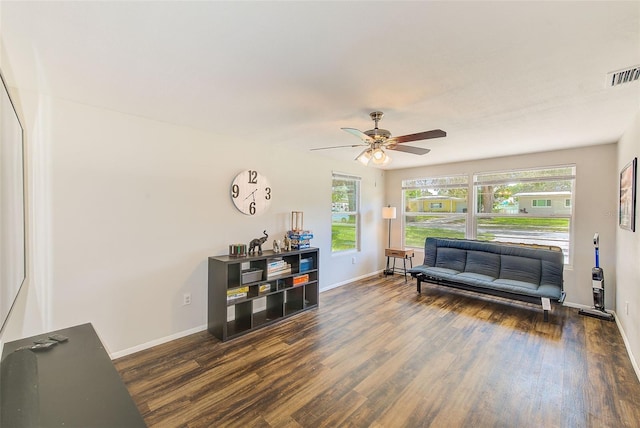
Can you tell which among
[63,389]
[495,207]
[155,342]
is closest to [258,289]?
[155,342]

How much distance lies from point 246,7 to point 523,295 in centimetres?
440

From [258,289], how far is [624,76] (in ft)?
12.3

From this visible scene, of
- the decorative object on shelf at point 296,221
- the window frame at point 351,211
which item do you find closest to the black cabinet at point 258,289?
the decorative object on shelf at point 296,221

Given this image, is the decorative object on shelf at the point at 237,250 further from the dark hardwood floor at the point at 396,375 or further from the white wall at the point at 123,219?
the dark hardwood floor at the point at 396,375

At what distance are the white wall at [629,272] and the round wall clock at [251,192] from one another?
389 centimetres

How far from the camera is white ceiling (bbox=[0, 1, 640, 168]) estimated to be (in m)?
1.32

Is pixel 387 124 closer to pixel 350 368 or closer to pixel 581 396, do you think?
pixel 350 368

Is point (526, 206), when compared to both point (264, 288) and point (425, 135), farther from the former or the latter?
point (264, 288)

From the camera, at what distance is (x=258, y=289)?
336 centimetres

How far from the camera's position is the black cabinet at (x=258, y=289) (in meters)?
3.05

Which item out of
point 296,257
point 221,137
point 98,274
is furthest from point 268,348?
point 221,137

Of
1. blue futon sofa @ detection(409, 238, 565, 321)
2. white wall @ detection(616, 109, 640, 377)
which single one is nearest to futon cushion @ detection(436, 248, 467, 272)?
blue futon sofa @ detection(409, 238, 565, 321)

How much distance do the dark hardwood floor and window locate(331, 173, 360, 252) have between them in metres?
1.83

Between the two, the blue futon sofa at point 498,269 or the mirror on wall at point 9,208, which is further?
the blue futon sofa at point 498,269
